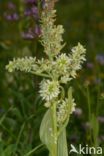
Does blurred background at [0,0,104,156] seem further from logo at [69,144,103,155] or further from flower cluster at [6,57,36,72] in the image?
flower cluster at [6,57,36,72]

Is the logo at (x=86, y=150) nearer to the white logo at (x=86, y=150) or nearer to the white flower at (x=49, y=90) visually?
the white logo at (x=86, y=150)

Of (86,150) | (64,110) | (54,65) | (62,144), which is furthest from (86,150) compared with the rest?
(54,65)

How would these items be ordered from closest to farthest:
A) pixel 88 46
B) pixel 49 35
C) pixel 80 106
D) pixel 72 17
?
pixel 49 35, pixel 80 106, pixel 88 46, pixel 72 17

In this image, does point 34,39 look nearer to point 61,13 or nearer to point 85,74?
point 85,74

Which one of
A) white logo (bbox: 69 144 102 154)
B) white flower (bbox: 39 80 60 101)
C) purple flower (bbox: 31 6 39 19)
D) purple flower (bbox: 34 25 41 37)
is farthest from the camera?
purple flower (bbox: 31 6 39 19)

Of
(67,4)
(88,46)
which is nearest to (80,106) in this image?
(88,46)

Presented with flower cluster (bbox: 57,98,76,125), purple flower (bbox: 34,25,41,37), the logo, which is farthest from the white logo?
purple flower (bbox: 34,25,41,37)

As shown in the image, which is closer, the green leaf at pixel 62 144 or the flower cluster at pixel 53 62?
the flower cluster at pixel 53 62

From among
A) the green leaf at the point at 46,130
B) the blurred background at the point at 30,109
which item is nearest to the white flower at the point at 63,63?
the green leaf at the point at 46,130

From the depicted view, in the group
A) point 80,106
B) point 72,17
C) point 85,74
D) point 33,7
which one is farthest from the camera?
point 72,17

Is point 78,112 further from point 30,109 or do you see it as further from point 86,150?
point 86,150

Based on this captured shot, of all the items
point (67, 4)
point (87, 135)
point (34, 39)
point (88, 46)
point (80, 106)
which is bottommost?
point (87, 135)
